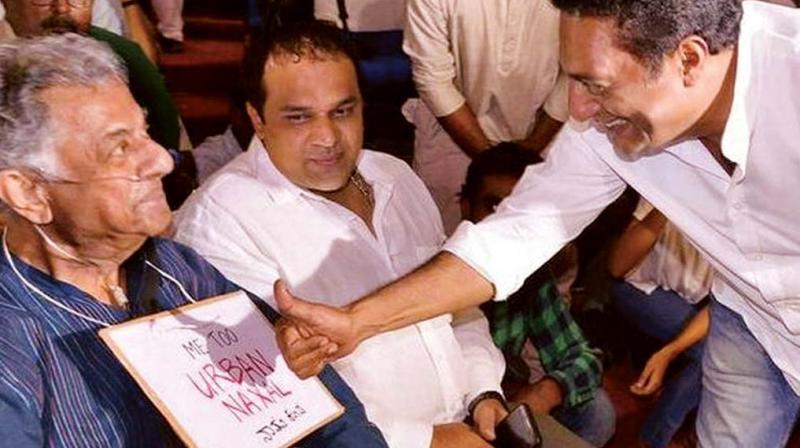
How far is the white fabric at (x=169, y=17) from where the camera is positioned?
6.50 meters

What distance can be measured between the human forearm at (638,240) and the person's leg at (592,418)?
56 centimetres

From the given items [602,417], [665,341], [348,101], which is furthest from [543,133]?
[348,101]

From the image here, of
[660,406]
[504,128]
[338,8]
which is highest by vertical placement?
[338,8]

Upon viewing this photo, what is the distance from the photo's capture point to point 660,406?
9.95 feet

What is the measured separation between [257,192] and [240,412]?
723 millimetres

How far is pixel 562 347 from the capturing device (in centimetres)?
263

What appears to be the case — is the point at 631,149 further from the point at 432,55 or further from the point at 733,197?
the point at 432,55

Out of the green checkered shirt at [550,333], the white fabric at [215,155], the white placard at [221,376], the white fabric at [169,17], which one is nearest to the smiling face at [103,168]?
the white placard at [221,376]

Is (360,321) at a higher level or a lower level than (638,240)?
higher

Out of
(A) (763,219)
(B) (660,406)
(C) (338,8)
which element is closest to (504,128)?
(C) (338,8)

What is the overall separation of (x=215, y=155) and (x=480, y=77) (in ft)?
2.85

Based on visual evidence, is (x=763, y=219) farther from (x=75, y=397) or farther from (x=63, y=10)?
(x=63, y=10)

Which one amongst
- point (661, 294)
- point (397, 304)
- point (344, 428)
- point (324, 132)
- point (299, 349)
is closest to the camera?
point (299, 349)

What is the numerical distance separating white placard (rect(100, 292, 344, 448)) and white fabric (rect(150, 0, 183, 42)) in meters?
5.14
